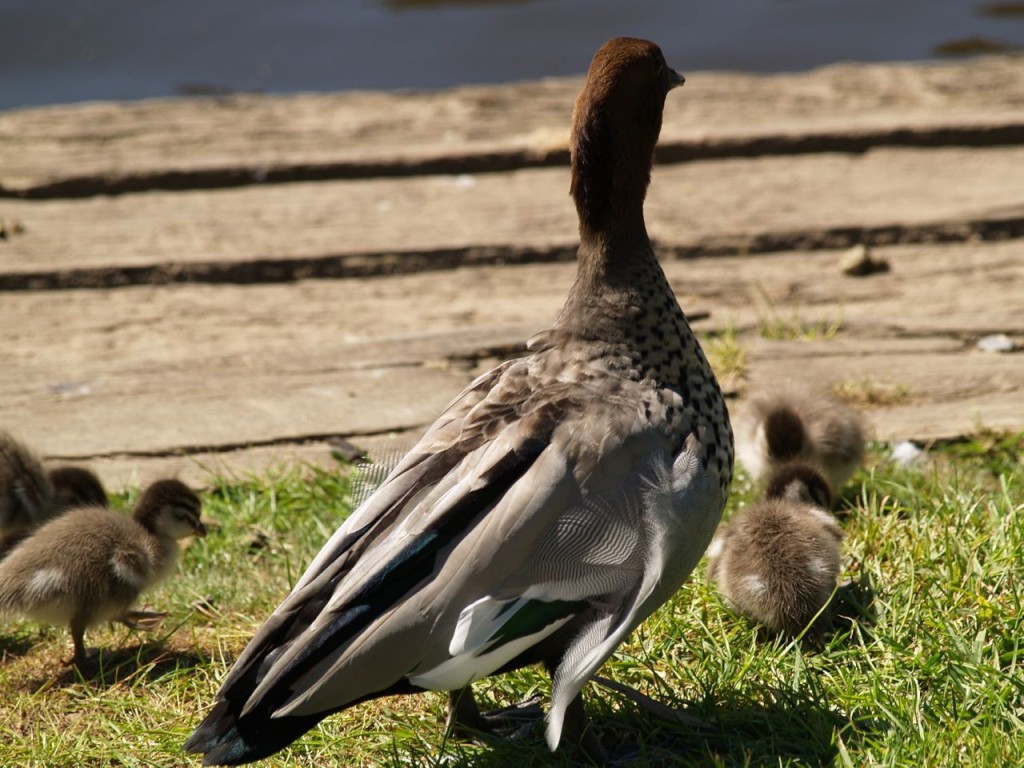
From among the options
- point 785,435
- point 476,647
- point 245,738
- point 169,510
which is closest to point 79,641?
point 169,510

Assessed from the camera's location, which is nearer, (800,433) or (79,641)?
(79,641)

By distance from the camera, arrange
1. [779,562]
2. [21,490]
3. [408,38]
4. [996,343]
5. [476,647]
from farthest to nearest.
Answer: [408,38], [996,343], [21,490], [779,562], [476,647]

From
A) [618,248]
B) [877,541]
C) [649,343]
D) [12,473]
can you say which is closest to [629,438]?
[649,343]

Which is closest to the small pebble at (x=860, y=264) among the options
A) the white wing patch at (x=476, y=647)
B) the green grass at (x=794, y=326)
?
the green grass at (x=794, y=326)

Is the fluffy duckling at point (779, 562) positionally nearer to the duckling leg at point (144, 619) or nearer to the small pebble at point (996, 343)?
the duckling leg at point (144, 619)

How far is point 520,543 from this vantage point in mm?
3160

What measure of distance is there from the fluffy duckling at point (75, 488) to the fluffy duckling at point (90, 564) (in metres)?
0.36

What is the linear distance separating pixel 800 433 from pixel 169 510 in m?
2.12

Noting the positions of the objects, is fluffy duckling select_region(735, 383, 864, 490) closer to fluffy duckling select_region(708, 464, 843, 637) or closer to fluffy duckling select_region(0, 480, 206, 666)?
fluffy duckling select_region(708, 464, 843, 637)

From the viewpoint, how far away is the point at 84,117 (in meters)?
8.91

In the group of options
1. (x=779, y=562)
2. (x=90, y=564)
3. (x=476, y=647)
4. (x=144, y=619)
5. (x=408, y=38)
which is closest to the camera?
(x=476, y=647)

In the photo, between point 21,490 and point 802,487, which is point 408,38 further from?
point 802,487

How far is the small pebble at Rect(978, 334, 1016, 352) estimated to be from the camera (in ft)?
19.5

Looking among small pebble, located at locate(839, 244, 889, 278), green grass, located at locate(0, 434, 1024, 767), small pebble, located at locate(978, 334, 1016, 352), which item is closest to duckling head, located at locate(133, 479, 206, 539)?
green grass, located at locate(0, 434, 1024, 767)
